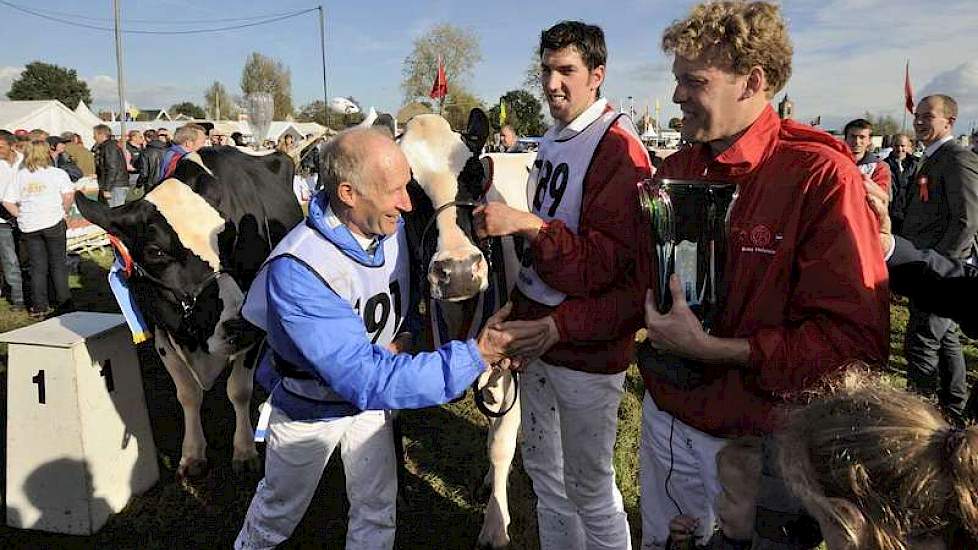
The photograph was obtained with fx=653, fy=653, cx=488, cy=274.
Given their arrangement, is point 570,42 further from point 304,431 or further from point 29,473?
Answer: point 29,473

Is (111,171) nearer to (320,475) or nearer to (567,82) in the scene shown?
(320,475)

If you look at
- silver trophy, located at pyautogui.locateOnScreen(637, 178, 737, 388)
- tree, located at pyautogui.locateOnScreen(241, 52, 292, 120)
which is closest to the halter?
silver trophy, located at pyautogui.locateOnScreen(637, 178, 737, 388)

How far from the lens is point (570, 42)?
2244 millimetres

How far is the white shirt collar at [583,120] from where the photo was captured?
2297 mm

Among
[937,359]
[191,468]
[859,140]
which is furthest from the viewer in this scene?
[859,140]

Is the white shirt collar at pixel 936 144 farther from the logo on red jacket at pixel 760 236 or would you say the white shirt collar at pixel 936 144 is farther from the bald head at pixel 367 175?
the bald head at pixel 367 175

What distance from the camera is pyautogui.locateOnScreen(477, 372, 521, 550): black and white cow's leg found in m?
3.12

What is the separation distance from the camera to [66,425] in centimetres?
319

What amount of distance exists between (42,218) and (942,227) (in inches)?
339

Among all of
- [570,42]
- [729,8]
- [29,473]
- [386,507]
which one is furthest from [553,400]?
[29,473]

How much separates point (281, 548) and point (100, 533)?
969mm

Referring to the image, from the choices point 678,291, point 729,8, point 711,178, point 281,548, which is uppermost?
point 729,8

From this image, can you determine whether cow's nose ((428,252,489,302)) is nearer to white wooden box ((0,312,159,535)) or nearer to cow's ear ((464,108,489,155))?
cow's ear ((464,108,489,155))

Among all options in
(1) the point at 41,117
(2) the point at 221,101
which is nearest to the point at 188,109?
(2) the point at 221,101
